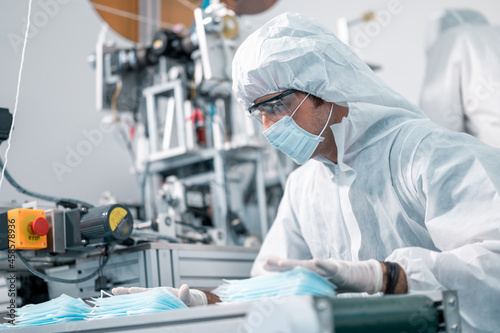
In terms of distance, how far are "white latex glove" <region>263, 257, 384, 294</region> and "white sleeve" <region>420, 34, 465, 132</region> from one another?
181 centimetres

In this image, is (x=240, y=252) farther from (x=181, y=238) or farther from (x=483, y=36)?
(x=483, y=36)

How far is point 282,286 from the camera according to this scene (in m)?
0.91

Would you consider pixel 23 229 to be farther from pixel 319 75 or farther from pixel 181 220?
pixel 181 220

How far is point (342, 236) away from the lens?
5.28 ft

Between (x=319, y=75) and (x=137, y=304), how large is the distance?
28.4 inches

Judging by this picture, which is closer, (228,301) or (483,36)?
(228,301)

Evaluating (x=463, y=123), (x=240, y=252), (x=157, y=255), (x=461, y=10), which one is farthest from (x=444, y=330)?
(x=461, y=10)

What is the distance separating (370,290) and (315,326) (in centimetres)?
27

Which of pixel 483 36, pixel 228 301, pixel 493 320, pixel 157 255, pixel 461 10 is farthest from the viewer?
pixel 461 10

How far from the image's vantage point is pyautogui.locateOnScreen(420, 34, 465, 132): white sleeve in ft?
8.91

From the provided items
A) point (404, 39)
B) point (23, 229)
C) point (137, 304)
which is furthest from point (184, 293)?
point (404, 39)

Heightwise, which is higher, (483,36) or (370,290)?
(483,36)

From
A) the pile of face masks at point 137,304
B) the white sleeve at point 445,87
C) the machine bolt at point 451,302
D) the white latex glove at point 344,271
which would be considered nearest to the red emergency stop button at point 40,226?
the pile of face masks at point 137,304

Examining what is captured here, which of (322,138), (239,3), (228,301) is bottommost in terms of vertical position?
(228,301)
